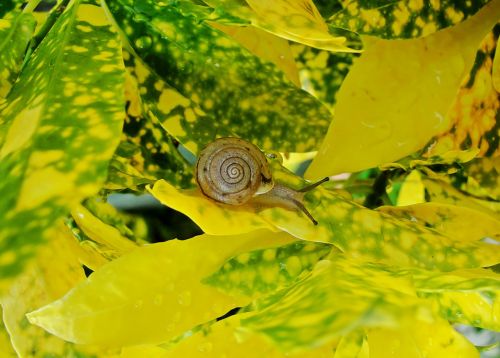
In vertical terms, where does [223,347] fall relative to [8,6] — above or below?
below

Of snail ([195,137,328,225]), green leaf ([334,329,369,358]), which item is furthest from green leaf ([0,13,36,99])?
green leaf ([334,329,369,358])

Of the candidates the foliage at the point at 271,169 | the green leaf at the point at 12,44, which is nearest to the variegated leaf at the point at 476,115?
the foliage at the point at 271,169

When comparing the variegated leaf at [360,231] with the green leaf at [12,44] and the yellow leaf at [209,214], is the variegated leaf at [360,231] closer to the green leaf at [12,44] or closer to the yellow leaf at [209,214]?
the yellow leaf at [209,214]

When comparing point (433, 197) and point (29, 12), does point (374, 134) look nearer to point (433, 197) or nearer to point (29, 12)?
point (433, 197)

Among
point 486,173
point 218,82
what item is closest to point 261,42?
point 218,82

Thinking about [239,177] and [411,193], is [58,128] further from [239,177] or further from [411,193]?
[411,193]

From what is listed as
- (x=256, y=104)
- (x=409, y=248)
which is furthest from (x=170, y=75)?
(x=409, y=248)
